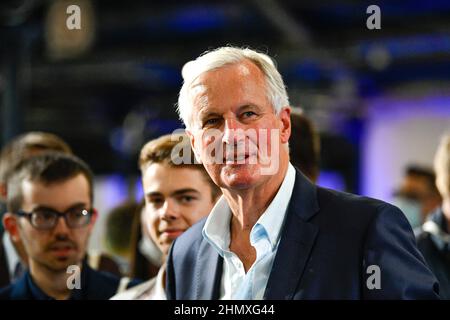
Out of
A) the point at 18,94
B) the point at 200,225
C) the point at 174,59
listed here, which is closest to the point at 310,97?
the point at 174,59

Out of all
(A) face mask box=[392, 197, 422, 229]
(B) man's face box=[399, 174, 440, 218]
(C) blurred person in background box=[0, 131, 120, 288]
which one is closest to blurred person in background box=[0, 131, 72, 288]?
(C) blurred person in background box=[0, 131, 120, 288]

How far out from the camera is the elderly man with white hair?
152 cm

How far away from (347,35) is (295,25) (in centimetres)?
70

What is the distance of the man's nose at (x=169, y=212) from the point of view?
88.4 inches

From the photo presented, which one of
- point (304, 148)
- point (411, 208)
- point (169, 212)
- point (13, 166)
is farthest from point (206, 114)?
point (411, 208)

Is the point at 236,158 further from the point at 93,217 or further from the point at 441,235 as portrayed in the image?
the point at 441,235

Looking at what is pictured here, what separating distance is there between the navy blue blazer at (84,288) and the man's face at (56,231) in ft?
0.18

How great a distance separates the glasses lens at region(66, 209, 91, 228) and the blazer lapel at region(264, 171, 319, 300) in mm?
940

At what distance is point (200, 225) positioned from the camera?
1.85 m

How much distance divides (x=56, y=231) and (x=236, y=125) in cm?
98

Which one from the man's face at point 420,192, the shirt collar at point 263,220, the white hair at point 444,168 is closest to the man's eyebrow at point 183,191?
the shirt collar at point 263,220

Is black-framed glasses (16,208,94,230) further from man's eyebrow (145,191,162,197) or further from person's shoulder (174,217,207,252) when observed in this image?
person's shoulder (174,217,207,252)

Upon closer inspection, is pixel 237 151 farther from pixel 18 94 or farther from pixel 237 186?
pixel 18 94

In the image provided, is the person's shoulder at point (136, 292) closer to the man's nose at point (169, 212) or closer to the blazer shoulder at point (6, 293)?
the man's nose at point (169, 212)
